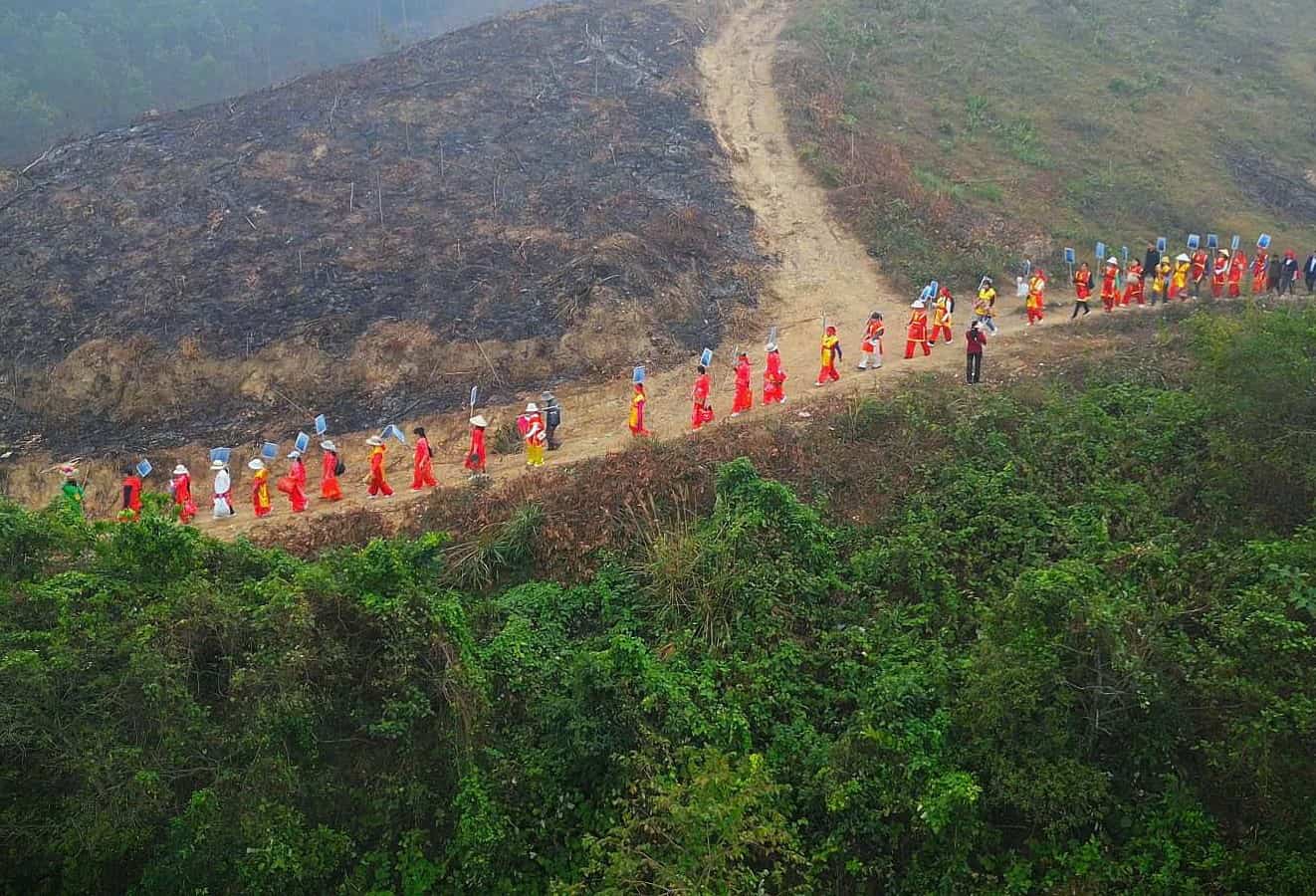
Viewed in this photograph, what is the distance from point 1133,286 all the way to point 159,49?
42636 mm

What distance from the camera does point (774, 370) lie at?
52.1 ft

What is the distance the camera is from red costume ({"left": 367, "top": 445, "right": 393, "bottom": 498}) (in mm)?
14609

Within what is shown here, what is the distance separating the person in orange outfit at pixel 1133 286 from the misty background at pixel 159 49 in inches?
1211

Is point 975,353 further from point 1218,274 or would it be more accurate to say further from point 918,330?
point 1218,274

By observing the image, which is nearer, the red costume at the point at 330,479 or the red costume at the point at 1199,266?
the red costume at the point at 330,479

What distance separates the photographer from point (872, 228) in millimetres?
22250

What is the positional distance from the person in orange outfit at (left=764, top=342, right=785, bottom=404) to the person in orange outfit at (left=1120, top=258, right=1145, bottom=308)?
27.2 feet

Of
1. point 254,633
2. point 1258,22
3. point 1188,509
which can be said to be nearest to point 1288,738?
point 1188,509

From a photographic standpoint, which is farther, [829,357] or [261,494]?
[829,357]

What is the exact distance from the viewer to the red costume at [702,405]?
15320 millimetres

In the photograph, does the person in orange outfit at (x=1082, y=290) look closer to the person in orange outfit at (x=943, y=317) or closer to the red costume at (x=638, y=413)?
the person in orange outfit at (x=943, y=317)

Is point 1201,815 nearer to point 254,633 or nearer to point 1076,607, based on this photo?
point 1076,607

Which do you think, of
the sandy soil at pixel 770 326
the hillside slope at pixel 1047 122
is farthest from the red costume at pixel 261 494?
the hillside slope at pixel 1047 122

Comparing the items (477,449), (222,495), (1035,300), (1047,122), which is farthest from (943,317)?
(1047,122)
